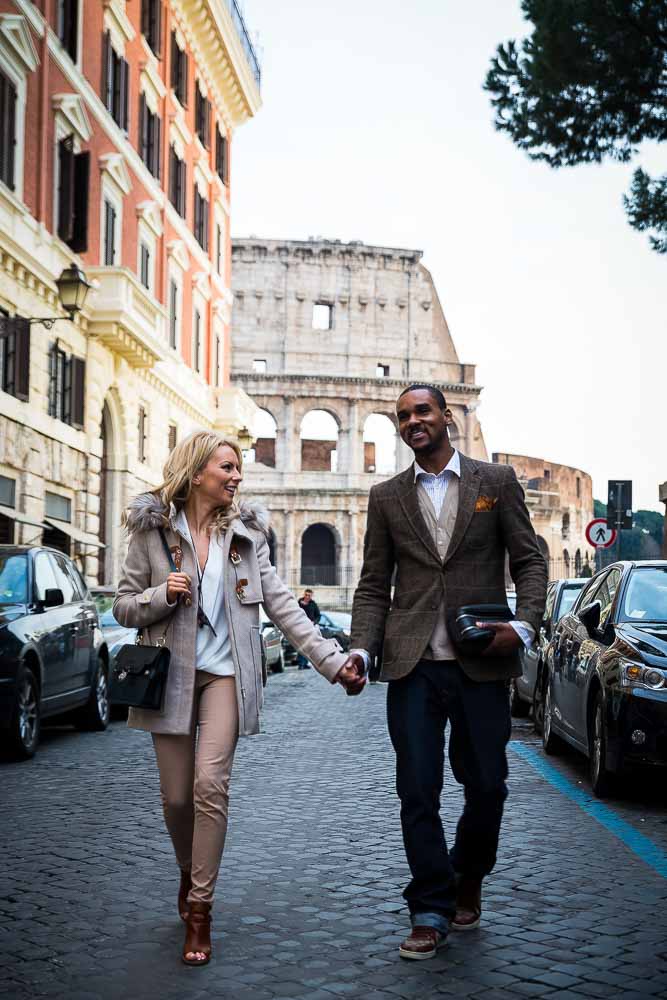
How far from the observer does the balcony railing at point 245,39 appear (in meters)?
34.9

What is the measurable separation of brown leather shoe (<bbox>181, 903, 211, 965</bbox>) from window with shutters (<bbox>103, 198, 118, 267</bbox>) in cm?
2214

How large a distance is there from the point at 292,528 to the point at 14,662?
5092 cm

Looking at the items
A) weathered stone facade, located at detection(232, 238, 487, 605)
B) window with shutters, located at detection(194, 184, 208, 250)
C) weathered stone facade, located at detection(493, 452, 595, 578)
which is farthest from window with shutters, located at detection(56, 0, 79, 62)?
weathered stone facade, located at detection(493, 452, 595, 578)

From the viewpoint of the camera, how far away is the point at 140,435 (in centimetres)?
2795

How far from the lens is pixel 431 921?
14.3 feet

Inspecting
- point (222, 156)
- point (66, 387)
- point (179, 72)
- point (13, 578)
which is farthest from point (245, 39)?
point (13, 578)

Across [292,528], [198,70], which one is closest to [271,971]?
[198,70]

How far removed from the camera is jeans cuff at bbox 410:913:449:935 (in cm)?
435

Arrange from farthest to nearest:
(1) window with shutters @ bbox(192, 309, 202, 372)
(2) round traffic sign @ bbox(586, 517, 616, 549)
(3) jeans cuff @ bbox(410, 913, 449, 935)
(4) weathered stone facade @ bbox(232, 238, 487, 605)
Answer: (4) weathered stone facade @ bbox(232, 238, 487, 605) < (1) window with shutters @ bbox(192, 309, 202, 372) < (2) round traffic sign @ bbox(586, 517, 616, 549) < (3) jeans cuff @ bbox(410, 913, 449, 935)

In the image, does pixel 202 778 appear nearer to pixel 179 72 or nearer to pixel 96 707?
pixel 96 707

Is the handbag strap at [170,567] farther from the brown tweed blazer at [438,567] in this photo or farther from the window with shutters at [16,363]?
the window with shutters at [16,363]

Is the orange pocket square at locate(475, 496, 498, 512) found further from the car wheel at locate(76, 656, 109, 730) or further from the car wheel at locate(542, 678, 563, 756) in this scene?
the car wheel at locate(76, 656, 109, 730)

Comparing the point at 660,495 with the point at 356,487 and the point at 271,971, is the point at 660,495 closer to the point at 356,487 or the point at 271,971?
the point at 271,971

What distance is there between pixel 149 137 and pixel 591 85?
17.2 m
